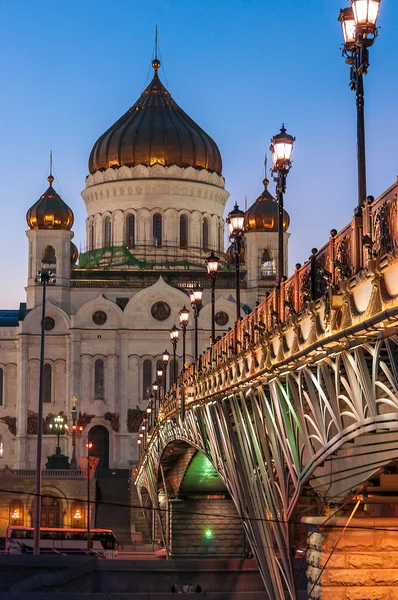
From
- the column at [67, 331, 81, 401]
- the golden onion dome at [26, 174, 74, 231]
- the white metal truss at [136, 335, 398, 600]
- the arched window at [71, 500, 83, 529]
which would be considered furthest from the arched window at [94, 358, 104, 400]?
the white metal truss at [136, 335, 398, 600]

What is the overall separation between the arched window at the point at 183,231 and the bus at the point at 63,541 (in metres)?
41.3

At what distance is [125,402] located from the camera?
97.6 meters

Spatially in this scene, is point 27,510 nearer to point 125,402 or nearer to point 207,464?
point 125,402

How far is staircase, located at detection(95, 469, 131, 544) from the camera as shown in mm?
81125

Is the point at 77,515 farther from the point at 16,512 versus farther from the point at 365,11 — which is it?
the point at 365,11

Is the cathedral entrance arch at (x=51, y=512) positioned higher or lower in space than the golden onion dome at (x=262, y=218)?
lower

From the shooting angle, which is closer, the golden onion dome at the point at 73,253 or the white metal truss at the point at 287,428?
the white metal truss at the point at 287,428

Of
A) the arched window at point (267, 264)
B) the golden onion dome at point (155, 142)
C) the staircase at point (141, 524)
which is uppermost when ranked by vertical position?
the golden onion dome at point (155, 142)

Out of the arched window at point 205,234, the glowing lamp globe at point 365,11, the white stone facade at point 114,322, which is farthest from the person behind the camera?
the arched window at point 205,234

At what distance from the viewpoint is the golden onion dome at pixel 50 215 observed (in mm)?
101750

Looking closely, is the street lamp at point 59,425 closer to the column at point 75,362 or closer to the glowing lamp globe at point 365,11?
the column at point 75,362

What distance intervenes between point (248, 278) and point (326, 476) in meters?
81.9

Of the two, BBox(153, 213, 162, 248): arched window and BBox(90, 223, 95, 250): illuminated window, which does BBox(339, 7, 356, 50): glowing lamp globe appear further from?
BBox(90, 223, 95, 250): illuminated window

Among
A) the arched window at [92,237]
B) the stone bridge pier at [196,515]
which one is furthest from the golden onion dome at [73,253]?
the stone bridge pier at [196,515]
